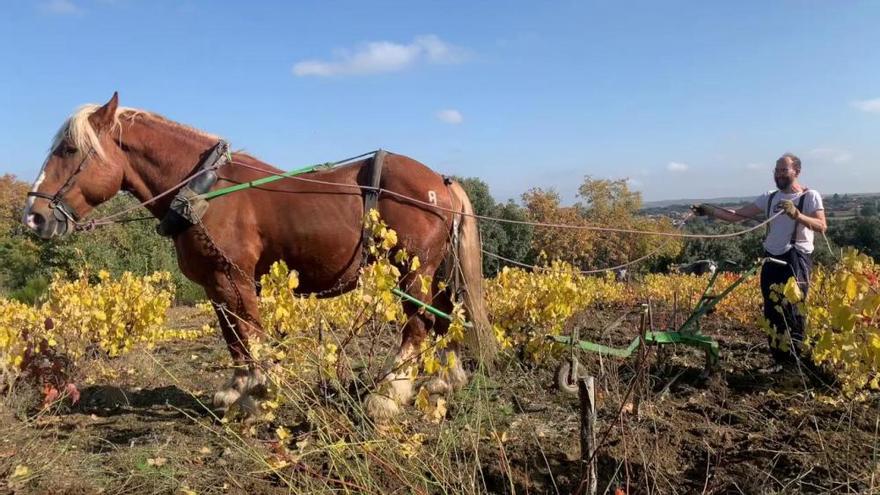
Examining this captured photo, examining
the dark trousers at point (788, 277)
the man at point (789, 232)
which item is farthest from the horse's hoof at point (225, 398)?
the dark trousers at point (788, 277)

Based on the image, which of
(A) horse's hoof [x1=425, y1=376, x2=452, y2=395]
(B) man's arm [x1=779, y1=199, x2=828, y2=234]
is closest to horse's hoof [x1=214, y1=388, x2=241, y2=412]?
(A) horse's hoof [x1=425, y1=376, x2=452, y2=395]

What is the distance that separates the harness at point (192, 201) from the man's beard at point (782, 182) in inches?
157

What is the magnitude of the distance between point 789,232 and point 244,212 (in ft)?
12.6

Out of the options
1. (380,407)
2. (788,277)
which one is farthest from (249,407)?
(788,277)

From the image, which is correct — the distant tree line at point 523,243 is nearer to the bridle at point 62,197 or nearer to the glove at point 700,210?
the glove at point 700,210

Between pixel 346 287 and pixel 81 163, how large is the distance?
1.68 meters

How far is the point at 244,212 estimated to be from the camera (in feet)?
10.8

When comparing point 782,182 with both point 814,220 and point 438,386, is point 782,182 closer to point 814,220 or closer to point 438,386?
point 814,220

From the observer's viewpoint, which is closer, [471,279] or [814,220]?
[471,279]

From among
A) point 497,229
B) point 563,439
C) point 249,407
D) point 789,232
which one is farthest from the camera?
point 497,229

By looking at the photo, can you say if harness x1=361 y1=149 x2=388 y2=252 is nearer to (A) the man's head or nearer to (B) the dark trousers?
(B) the dark trousers

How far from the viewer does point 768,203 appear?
4.46 m

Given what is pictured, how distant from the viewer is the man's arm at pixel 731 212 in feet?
14.3

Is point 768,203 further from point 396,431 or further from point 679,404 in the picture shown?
point 396,431
